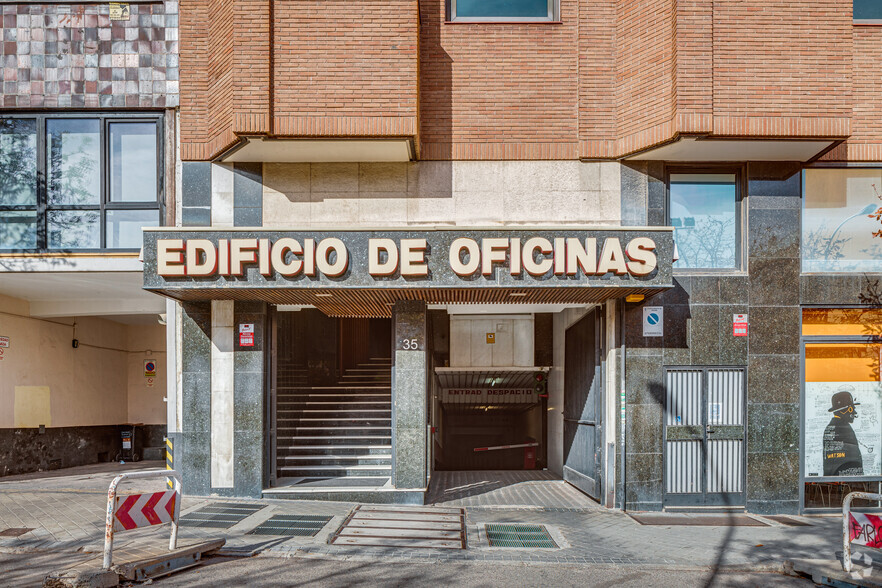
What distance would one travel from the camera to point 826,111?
9398 millimetres

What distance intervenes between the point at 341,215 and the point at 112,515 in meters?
5.35

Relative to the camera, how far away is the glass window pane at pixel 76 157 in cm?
1088

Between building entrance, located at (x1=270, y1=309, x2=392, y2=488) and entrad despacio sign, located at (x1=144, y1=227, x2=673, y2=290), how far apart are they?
91.4 inches

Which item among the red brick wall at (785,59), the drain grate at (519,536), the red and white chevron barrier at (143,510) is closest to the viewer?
the red and white chevron barrier at (143,510)

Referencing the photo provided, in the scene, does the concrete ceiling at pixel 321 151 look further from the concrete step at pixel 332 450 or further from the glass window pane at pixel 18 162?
the concrete step at pixel 332 450

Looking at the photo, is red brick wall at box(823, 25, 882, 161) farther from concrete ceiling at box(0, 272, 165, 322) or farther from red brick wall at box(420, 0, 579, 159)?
concrete ceiling at box(0, 272, 165, 322)

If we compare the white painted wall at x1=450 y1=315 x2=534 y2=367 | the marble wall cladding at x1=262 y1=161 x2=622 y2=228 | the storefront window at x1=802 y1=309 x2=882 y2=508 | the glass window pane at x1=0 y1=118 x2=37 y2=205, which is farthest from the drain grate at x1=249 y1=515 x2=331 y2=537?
the storefront window at x1=802 y1=309 x2=882 y2=508

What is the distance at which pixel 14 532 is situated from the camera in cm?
795

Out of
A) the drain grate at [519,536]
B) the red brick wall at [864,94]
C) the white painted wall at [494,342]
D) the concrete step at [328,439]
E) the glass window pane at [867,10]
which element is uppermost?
the glass window pane at [867,10]

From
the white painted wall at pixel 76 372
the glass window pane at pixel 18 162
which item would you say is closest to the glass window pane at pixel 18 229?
the glass window pane at pixel 18 162

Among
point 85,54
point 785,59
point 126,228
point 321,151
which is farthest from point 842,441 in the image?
point 85,54

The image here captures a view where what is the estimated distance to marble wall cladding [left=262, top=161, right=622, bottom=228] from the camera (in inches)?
400

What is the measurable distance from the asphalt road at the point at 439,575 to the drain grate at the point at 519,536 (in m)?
0.69

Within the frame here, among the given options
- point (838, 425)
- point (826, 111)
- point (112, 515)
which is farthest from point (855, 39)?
point (112, 515)
